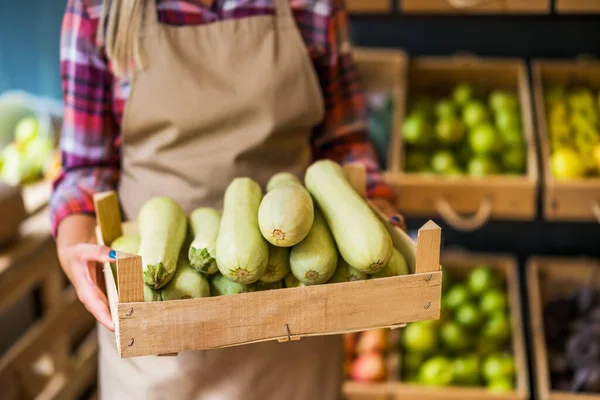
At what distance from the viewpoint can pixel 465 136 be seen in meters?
2.37

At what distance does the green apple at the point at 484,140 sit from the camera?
88.2 inches

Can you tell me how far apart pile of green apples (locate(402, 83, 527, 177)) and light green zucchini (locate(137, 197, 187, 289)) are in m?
1.33

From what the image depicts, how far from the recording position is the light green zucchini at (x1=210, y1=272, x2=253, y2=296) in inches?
37.8

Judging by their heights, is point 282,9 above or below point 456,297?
above

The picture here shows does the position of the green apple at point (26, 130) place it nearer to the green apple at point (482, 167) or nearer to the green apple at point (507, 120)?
the green apple at point (482, 167)

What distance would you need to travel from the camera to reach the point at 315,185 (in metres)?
1.08

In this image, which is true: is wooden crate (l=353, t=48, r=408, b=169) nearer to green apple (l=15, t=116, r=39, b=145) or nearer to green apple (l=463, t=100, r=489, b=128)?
green apple (l=463, t=100, r=489, b=128)

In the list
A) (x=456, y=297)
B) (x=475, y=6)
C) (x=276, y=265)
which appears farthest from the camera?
(x=456, y=297)

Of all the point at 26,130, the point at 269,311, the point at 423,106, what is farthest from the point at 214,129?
the point at 423,106

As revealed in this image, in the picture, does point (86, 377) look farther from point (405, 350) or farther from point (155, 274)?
point (155, 274)

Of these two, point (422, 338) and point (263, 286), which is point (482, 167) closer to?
point (422, 338)

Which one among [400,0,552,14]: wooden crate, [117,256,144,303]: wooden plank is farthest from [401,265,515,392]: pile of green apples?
[117,256,144,303]: wooden plank

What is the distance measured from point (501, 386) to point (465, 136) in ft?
2.73

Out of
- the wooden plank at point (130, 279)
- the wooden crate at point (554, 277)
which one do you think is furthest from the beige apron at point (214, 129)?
the wooden crate at point (554, 277)
